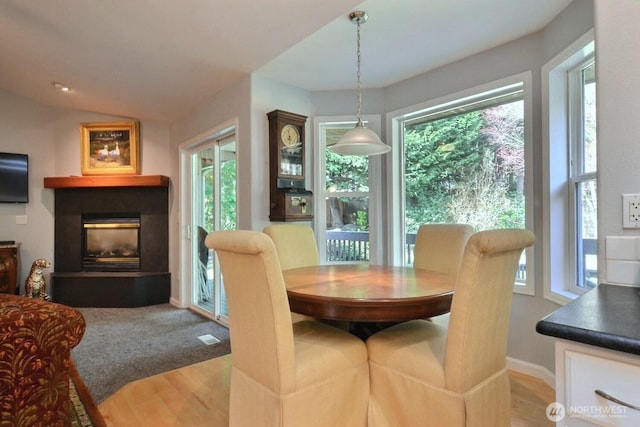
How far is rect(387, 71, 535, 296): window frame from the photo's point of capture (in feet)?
8.13

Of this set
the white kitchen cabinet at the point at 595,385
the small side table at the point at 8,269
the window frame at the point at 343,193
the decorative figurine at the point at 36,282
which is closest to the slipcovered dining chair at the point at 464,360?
the white kitchen cabinet at the point at 595,385

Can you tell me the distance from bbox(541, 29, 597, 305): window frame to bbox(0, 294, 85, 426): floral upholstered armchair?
2724 millimetres

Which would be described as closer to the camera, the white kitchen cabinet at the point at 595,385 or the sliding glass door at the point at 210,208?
the white kitchen cabinet at the point at 595,385

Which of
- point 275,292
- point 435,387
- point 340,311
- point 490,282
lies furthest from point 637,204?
point 275,292

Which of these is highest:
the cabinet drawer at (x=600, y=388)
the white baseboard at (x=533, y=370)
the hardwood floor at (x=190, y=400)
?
the cabinet drawer at (x=600, y=388)

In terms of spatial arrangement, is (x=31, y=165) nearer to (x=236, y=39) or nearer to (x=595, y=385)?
(x=236, y=39)

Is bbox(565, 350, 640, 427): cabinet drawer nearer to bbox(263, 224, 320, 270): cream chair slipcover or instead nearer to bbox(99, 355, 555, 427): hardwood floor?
bbox(99, 355, 555, 427): hardwood floor

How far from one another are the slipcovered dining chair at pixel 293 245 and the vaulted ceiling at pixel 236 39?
1402 millimetres

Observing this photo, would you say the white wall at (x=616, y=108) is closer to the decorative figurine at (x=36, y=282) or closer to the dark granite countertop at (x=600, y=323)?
the dark granite countertop at (x=600, y=323)

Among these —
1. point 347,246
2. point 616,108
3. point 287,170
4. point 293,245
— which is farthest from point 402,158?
point 616,108

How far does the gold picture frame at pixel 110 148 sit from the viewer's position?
15.2 ft

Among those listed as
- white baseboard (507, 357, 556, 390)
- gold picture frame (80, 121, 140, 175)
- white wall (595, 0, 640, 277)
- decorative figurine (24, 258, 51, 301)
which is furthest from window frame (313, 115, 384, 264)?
decorative figurine (24, 258, 51, 301)

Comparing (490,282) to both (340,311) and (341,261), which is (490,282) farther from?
(341,261)

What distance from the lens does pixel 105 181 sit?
4.49 meters
